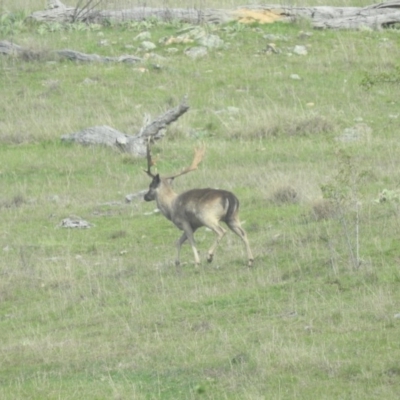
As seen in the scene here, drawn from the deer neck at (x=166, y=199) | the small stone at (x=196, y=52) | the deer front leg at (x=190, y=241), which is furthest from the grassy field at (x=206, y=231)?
the deer neck at (x=166, y=199)

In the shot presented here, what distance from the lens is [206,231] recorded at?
1966cm

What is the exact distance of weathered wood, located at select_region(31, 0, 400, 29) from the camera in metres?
34.6

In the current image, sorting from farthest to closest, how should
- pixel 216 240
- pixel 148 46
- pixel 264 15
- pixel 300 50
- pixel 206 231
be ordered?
pixel 264 15
pixel 148 46
pixel 300 50
pixel 206 231
pixel 216 240

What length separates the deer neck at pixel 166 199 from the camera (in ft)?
57.3

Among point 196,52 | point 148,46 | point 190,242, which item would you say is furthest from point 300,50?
point 190,242

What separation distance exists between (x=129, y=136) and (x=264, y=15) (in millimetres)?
10745

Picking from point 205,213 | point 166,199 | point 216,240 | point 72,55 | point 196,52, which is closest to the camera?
point 216,240

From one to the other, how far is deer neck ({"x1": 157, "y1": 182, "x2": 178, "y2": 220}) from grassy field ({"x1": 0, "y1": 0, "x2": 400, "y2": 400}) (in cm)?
69

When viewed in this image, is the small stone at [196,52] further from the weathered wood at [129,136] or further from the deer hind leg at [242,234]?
the deer hind leg at [242,234]

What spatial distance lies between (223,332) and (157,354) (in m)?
0.92

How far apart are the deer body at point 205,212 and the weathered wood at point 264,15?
18131mm

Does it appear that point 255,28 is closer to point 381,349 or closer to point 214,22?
point 214,22

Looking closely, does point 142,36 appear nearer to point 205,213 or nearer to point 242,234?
point 205,213

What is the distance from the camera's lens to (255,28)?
34031 millimetres
